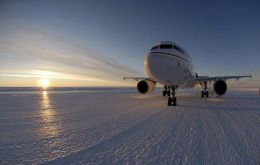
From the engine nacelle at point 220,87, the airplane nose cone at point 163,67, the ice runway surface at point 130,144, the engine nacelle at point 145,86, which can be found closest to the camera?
the ice runway surface at point 130,144

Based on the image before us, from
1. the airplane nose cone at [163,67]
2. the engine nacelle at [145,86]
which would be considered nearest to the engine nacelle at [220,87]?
the engine nacelle at [145,86]

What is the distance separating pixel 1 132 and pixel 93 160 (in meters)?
3.16

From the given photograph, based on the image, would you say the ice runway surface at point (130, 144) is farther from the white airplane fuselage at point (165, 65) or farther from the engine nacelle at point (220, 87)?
the engine nacelle at point (220, 87)

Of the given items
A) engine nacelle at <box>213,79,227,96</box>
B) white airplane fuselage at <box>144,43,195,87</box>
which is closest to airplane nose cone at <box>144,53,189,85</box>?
white airplane fuselage at <box>144,43,195,87</box>

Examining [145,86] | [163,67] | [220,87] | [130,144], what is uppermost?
[163,67]

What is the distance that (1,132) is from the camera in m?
5.04

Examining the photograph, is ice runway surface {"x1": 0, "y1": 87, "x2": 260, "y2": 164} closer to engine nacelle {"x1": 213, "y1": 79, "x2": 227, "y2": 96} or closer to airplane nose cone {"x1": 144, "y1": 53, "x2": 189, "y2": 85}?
airplane nose cone {"x1": 144, "y1": 53, "x2": 189, "y2": 85}

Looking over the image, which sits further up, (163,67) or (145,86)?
(163,67)

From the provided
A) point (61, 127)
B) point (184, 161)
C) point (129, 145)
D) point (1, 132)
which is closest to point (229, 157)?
point (184, 161)

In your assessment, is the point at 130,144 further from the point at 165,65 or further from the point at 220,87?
the point at 220,87

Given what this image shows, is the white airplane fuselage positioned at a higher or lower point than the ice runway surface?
higher

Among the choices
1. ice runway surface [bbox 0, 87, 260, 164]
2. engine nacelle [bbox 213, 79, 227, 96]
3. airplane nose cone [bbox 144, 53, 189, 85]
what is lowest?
ice runway surface [bbox 0, 87, 260, 164]

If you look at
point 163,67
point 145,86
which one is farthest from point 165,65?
point 145,86

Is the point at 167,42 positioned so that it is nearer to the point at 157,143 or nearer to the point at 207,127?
the point at 207,127
